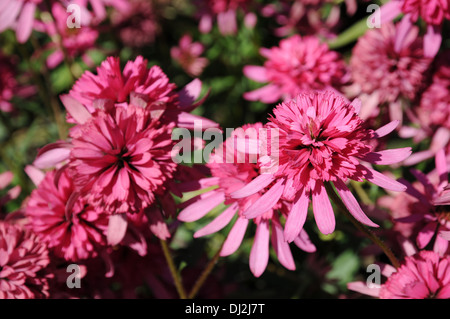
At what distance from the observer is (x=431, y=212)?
1.06 m

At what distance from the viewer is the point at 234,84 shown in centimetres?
205

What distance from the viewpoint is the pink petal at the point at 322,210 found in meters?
0.79

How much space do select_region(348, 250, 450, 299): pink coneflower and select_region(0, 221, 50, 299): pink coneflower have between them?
0.81 m

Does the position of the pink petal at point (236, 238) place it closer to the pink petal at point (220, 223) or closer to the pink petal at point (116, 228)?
the pink petal at point (220, 223)

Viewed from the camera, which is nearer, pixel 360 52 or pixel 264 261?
pixel 264 261

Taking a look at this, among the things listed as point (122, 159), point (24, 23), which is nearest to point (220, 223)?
point (122, 159)

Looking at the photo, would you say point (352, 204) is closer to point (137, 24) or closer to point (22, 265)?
point (22, 265)

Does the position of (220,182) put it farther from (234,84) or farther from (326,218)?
(234,84)

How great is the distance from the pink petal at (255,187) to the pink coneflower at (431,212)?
40 centimetres

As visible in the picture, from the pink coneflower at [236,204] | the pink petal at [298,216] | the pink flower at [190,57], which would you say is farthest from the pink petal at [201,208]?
the pink flower at [190,57]

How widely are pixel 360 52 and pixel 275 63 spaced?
0.28m

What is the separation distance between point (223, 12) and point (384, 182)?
1318mm

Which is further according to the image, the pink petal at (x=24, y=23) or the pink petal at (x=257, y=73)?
the pink petal at (x=257, y=73)

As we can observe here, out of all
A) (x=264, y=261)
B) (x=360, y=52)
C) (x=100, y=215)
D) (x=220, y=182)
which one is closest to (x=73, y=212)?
(x=100, y=215)
